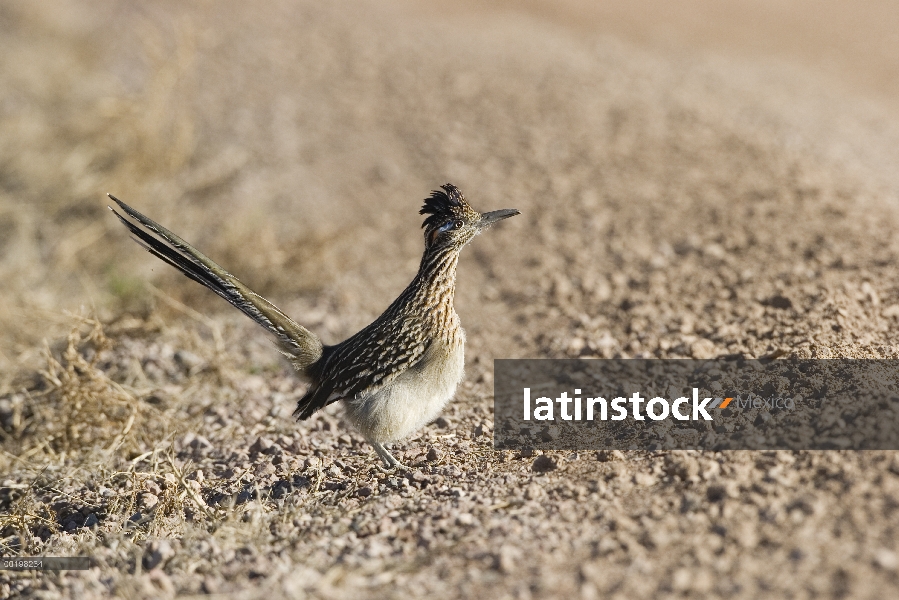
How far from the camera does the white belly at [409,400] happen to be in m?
4.65

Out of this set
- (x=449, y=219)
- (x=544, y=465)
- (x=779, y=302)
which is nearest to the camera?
(x=544, y=465)

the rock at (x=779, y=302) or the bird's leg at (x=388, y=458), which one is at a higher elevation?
the rock at (x=779, y=302)

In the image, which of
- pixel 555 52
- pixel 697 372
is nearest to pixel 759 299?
pixel 697 372

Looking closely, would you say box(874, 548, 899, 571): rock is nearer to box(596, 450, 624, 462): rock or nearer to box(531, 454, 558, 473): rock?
box(596, 450, 624, 462): rock

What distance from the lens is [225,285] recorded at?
16.0ft

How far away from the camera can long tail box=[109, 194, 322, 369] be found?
4797 mm

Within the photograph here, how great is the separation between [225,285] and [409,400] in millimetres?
1188

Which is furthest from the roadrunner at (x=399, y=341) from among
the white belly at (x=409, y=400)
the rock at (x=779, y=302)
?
the rock at (x=779, y=302)

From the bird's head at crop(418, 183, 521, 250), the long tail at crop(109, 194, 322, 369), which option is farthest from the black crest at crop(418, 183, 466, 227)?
the long tail at crop(109, 194, 322, 369)

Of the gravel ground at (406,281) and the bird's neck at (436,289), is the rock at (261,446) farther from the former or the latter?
the bird's neck at (436,289)

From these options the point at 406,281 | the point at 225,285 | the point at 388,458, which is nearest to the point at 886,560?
the point at 388,458

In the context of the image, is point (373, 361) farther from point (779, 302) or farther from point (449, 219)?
point (779, 302)

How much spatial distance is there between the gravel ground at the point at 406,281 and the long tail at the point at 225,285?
2.11 ft

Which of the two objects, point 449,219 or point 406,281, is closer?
point 449,219
